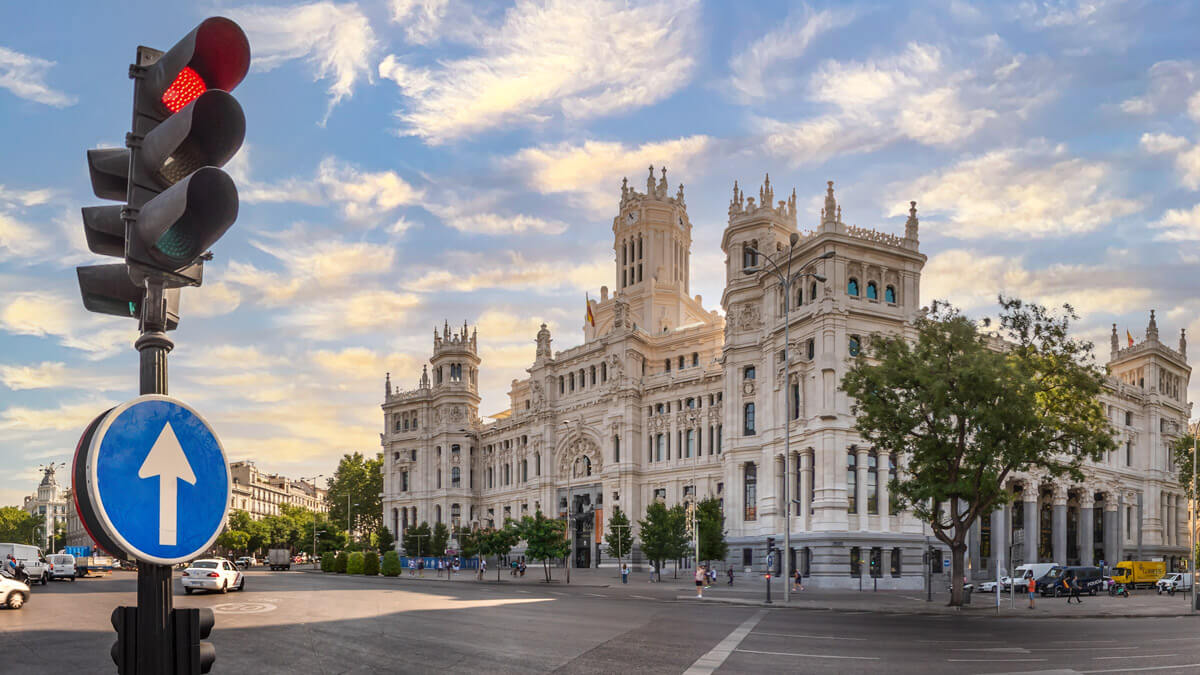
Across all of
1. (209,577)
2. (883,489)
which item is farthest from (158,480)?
(883,489)

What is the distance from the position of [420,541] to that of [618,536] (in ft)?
127

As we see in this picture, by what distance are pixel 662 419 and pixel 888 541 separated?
1230 inches

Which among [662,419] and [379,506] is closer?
[662,419]

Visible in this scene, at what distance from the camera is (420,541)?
370ft

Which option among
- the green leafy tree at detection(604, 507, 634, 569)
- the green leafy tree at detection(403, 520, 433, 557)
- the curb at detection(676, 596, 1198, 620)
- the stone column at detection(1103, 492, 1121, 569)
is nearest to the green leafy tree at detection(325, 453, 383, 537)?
the green leafy tree at detection(403, 520, 433, 557)

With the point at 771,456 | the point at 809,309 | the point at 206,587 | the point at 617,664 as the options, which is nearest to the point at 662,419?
the point at 771,456

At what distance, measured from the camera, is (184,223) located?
367cm

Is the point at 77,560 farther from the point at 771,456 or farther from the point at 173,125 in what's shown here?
the point at 173,125

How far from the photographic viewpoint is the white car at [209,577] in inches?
1462

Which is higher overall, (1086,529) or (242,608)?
(242,608)

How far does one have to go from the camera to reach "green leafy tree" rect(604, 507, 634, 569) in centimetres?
8162

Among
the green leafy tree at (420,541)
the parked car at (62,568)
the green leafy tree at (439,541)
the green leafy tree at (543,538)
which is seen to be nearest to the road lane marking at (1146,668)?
the green leafy tree at (543,538)

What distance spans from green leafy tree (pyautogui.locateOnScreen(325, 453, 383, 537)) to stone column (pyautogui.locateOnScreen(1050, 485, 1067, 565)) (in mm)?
91036

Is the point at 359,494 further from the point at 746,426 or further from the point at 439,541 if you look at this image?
the point at 746,426
